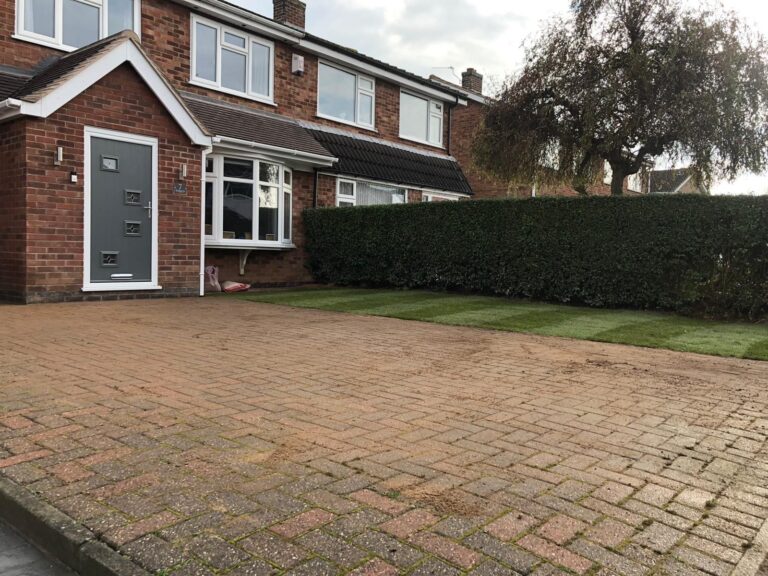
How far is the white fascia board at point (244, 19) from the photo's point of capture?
576 inches

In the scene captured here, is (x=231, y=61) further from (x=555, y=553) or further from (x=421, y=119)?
(x=555, y=553)

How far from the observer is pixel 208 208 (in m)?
14.0

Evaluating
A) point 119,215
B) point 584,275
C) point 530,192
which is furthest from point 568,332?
point 530,192

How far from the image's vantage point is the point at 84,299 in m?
10.9

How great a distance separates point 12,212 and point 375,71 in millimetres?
12409

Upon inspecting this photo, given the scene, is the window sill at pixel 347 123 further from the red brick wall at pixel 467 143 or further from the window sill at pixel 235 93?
the red brick wall at pixel 467 143

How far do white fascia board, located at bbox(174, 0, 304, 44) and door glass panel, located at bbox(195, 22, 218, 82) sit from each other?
0.40 m

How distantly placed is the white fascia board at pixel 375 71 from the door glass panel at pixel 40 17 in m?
6.60

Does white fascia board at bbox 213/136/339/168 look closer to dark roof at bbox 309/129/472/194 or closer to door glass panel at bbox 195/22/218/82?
dark roof at bbox 309/129/472/194

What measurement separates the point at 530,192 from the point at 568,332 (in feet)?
58.8

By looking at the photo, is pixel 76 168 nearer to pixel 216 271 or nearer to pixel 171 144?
A: pixel 171 144

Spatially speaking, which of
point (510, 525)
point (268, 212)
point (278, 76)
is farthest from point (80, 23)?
point (510, 525)

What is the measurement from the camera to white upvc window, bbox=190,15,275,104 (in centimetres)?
1516

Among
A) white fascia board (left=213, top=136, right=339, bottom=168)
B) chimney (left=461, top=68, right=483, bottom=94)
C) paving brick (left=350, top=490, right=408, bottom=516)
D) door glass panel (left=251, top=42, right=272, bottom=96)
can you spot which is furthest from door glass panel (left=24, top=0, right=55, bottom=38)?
chimney (left=461, top=68, right=483, bottom=94)
